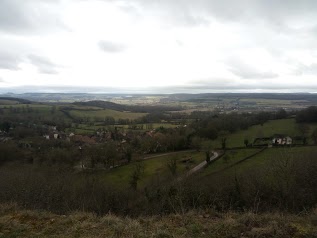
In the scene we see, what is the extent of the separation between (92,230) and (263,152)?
142 feet

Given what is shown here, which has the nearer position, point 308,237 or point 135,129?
point 308,237

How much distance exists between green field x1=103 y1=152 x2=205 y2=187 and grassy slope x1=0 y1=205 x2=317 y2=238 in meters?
27.5

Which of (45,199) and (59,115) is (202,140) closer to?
(45,199)

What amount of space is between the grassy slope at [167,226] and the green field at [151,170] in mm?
27531

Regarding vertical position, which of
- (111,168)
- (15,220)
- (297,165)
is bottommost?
(111,168)

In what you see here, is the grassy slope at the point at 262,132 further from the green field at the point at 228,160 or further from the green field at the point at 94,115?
the green field at the point at 94,115

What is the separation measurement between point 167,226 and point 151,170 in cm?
3464

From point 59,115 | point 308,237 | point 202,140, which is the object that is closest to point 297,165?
point 308,237

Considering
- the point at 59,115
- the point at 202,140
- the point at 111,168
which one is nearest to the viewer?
the point at 111,168

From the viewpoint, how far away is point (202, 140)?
5672 centimetres

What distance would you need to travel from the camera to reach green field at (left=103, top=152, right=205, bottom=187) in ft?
117

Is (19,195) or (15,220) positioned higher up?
(15,220)

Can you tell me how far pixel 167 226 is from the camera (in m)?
5.93

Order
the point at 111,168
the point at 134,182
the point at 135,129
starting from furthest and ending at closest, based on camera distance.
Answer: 1. the point at 135,129
2. the point at 111,168
3. the point at 134,182
